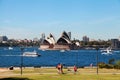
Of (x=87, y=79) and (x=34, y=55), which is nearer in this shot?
(x=87, y=79)

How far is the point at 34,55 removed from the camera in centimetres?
16662

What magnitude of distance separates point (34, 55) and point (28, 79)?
128516mm

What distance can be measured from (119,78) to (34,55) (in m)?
128

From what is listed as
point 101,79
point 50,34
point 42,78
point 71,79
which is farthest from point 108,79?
point 50,34

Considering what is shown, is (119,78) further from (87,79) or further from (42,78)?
(42,78)

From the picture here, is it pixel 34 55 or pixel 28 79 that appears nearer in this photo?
pixel 28 79

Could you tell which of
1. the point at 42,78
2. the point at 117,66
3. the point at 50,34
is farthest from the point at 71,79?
the point at 50,34

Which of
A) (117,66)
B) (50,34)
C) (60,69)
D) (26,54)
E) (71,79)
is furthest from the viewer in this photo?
(50,34)

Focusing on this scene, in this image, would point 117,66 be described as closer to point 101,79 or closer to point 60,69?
point 60,69

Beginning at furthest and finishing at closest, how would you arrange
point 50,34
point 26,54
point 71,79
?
point 50,34, point 26,54, point 71,79

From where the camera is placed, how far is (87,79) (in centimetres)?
3797

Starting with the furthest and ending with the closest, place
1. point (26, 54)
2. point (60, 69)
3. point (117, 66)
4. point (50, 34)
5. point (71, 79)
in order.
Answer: point (50, 34)
point (26, 54)
point (117, 66)
point (60, 69)
point (71, 79)

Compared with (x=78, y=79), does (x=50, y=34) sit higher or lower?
higher

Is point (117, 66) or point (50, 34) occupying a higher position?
point (50, 34)
